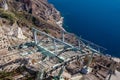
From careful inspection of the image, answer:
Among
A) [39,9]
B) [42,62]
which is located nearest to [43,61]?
[42,62]

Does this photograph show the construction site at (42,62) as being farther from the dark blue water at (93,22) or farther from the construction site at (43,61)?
the dark blue water at (93,22)

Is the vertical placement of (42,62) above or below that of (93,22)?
below

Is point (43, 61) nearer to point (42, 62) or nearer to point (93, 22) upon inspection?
point (42, 62)

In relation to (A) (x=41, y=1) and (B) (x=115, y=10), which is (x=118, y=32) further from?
(B) (x=115, y=10)

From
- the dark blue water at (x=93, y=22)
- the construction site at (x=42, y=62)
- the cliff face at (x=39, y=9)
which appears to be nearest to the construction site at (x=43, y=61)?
the construction site at (x=42, y=62)

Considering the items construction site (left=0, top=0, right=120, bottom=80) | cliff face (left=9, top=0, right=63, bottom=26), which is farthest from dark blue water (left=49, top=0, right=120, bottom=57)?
construction site (left=0, top=0, right=120, bottom=80)

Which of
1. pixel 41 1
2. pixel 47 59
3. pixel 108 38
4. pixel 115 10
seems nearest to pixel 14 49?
pixel 47 59
